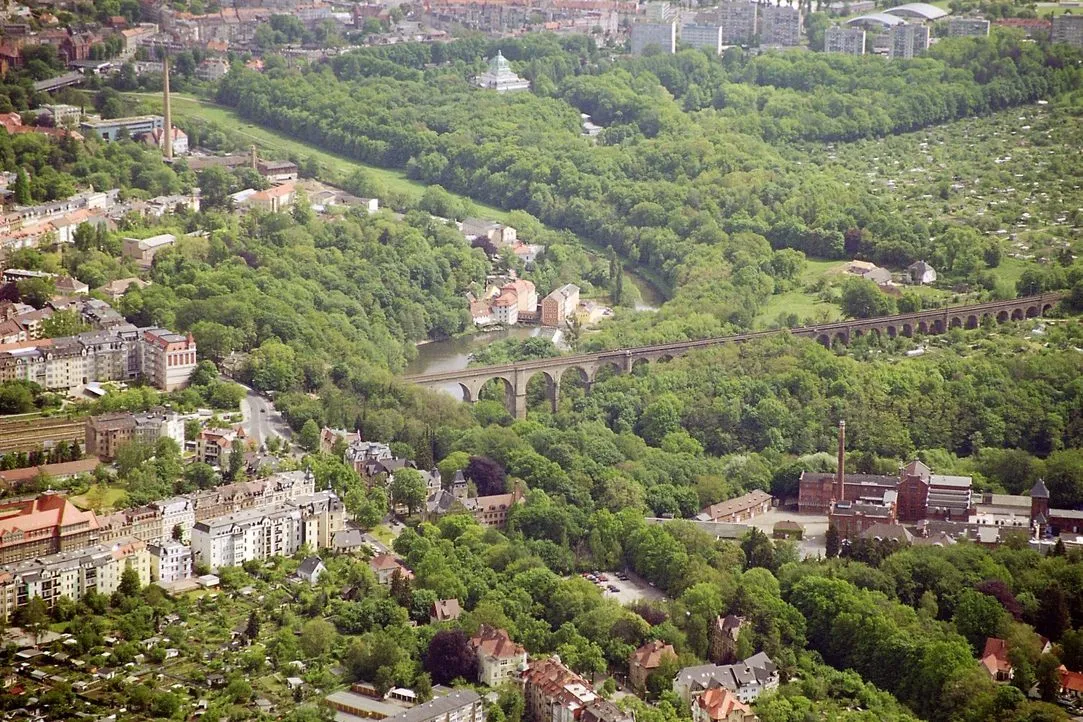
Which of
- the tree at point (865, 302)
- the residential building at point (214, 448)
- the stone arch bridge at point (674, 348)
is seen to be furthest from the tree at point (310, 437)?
the tree at point (865, 302)

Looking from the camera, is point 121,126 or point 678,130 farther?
point 678,130

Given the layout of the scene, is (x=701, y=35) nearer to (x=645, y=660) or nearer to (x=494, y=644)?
(x=645, y=660)

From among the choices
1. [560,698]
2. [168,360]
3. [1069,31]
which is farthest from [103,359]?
[1069,31]

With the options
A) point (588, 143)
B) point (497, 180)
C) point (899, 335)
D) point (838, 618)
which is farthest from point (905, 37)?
point (838, 618)

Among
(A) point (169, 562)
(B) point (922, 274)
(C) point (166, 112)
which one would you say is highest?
(C) point (166, 112)

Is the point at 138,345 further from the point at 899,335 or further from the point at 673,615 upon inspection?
the point at 899,335

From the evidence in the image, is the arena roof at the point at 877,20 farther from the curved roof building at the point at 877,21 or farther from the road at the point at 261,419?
the road at the point at 261,419
